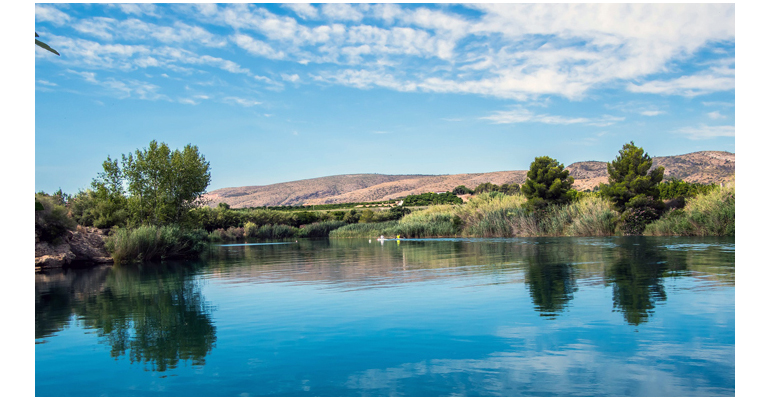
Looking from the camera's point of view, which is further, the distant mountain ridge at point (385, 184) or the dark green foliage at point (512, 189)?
the distant mountain ridge at point (385, 184)

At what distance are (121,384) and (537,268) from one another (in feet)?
28.6

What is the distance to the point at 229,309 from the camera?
7.06m

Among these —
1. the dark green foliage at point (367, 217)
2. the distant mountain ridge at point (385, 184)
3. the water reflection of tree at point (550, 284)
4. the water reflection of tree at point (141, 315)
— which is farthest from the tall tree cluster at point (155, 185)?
the distant mountain ridge at point (385, 184)

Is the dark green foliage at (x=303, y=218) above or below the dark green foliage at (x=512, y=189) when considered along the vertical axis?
below

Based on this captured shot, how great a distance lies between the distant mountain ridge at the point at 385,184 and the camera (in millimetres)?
79375

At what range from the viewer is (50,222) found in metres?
15.6

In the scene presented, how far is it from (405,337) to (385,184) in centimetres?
11932

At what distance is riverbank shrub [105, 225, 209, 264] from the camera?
56.2 feet

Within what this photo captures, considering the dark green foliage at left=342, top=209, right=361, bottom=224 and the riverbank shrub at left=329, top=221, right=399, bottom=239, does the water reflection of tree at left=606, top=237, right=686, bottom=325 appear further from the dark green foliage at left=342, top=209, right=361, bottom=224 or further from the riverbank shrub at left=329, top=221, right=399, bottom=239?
the dark green foliage at left=342, top=209, right=361, bottom=224

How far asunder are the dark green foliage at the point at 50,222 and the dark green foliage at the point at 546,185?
22.5 m

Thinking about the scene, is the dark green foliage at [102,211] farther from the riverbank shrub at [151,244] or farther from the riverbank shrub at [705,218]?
the riverbank shrub at [705,218]

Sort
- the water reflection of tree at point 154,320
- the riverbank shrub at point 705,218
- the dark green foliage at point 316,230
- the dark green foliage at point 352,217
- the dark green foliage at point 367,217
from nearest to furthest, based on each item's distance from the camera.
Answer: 1. the water reflection of tree at point 154,320
2. the riverbank shrub at point 705,218
3. the dark green foliage at point 316,230
4. the dark green foliage at point 367,217
5. the dark green foliage at point 352,217
